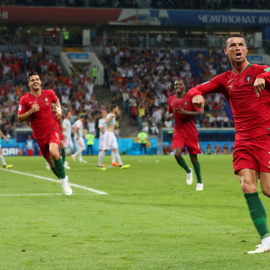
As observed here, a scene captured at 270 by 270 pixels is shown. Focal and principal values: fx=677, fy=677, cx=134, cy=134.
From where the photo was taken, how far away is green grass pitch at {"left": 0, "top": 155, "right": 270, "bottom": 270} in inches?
271

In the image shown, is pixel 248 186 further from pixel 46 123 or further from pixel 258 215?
pixel 46 123

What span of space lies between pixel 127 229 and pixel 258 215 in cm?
243

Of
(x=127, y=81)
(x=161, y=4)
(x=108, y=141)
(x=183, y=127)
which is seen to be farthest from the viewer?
(x=161, y=4)

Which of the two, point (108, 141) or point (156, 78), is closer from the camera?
point (108, 141)

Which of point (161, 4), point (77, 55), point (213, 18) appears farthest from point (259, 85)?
point (213, 18)

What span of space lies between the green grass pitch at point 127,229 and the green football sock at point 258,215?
279 millimetres

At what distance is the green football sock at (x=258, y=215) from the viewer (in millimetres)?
7434

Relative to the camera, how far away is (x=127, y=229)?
9.40 meters

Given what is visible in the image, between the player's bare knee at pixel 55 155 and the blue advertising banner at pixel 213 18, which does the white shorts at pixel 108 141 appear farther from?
the blue advertising banner at pixel 213 18

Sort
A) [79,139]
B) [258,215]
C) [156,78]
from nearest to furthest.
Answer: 1. [258,215]
2. [79,139]
3. [156,78]

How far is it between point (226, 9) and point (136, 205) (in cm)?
5151

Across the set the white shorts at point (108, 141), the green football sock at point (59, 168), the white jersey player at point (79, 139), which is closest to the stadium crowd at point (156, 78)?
the white jersey player at point (79, 139)

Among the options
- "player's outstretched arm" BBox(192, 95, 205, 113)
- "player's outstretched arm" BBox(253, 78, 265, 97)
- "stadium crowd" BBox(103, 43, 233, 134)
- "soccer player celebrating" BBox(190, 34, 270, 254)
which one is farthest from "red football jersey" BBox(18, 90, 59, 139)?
"stadium crowd" BBox(103, 43, 233, 134)

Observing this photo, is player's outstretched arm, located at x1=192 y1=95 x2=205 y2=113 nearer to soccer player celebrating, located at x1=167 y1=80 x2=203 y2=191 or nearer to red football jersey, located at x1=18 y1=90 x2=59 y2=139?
red football jersey, located at x1=18 y1=90 x2=59 y2=139
